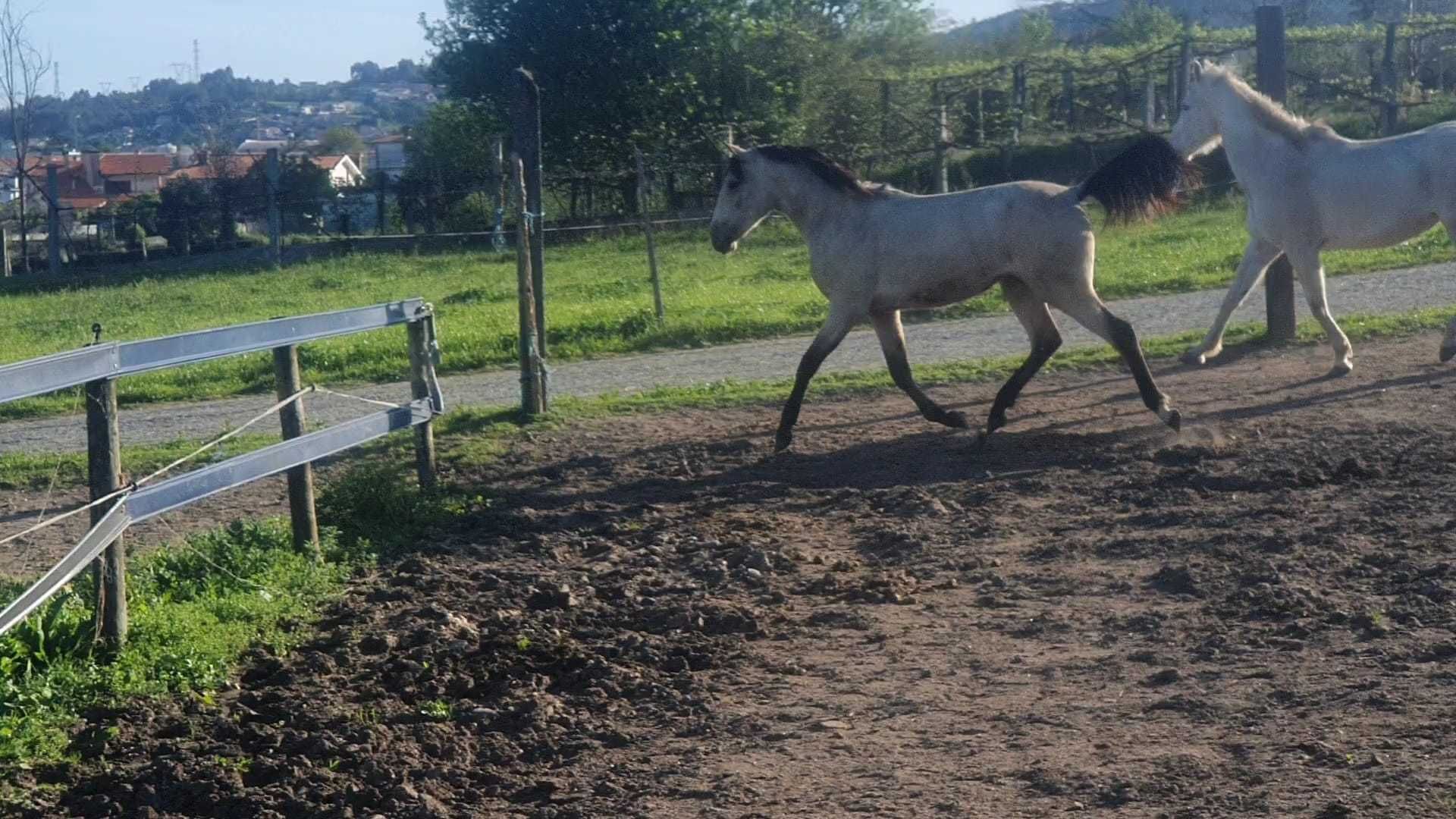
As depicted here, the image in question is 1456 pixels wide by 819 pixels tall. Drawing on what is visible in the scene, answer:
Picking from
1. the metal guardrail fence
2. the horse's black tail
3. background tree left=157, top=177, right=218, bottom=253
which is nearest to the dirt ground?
the metal guardrail fence

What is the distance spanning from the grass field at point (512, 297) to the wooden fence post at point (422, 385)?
414cm

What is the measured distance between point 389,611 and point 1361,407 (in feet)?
20.0

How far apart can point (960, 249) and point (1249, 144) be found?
2.99m

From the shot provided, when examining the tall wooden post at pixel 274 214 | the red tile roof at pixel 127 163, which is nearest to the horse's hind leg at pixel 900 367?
the tall wooden post at pixel 274 214

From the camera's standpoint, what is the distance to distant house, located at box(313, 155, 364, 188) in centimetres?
3462

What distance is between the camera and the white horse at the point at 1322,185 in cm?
1024

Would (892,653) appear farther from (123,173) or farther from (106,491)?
(123,173)

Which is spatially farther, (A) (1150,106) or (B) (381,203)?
(B) (381,203)

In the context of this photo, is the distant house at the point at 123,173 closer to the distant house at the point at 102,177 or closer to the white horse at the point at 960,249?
the distant house at the point at 102,177

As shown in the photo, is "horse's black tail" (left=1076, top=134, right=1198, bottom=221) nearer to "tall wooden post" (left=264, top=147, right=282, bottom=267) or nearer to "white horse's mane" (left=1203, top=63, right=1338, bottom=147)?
"white horse's mane" (left=1203, top=63, right=1338, bottom=147)

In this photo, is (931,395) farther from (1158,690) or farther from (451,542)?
(1158,690)

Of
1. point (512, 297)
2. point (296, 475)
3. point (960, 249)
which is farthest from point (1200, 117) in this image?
point (512, 297)

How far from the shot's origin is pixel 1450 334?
33.7 ft

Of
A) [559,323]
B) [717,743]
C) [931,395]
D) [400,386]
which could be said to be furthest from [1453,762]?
[559,323]
